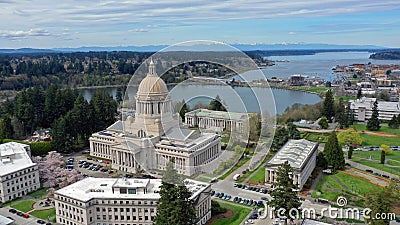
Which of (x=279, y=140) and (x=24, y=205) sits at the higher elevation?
(x=279, y=140)

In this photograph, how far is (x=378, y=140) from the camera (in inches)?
1183

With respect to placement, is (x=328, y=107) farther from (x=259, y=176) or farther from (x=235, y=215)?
(x=235, y=215)

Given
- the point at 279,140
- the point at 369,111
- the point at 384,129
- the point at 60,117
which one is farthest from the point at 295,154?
the point at 369,111

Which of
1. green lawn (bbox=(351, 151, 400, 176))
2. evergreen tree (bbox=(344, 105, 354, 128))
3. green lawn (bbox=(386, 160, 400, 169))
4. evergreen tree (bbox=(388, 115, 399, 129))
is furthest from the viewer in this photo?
evergreen tree (bbox=(344, 105, 354, 128))

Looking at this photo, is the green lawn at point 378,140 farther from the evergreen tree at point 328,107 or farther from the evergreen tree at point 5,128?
the evergreen tree at point 5,128

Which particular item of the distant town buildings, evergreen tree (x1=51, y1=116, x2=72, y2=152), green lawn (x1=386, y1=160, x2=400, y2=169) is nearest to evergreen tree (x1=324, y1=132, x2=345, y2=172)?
green lawn (x1=386, y1=160, x2=400, y2=169)

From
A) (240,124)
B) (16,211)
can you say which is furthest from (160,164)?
(240,124)

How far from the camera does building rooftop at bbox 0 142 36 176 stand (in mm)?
19716

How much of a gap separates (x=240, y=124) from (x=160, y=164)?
33.8 ft

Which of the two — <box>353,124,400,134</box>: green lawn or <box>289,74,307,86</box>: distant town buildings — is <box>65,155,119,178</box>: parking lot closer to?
<box>353,124,400,134</box>: green lawn

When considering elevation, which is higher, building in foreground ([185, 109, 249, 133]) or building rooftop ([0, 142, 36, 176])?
building in foreground ([185, 109, 249, 133])

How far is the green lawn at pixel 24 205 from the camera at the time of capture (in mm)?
18087

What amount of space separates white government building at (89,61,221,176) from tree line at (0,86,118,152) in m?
3.67

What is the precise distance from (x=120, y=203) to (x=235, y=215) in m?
5.35
